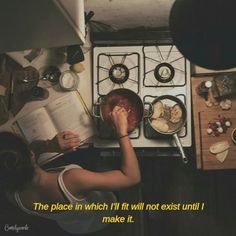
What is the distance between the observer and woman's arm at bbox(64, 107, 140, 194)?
178cm

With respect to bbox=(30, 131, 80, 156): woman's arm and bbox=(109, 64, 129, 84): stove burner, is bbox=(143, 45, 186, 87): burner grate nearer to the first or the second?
bbox=(109, 64, 129, 84): stove burner

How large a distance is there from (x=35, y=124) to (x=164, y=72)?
2.45ft

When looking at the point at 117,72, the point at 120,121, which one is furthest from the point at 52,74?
the point at 120,121

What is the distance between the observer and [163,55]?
188 cm

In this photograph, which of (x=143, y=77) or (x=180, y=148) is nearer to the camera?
(x=180, y=148)

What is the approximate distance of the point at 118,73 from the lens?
1.89 metres

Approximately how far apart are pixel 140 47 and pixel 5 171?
95cm

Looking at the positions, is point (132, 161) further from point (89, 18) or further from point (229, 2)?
point (229, 2)

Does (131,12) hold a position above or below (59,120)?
above

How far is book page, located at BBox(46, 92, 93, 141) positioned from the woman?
0.04 m

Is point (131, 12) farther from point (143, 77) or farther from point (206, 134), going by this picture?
point (206, 134)

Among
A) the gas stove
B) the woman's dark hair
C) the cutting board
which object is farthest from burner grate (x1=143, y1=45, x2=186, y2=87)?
the woman's dark hair

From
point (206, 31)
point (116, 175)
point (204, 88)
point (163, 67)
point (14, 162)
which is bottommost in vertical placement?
point (116, 175)

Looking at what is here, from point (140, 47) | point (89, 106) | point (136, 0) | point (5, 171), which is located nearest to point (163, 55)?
point (140, 47)
